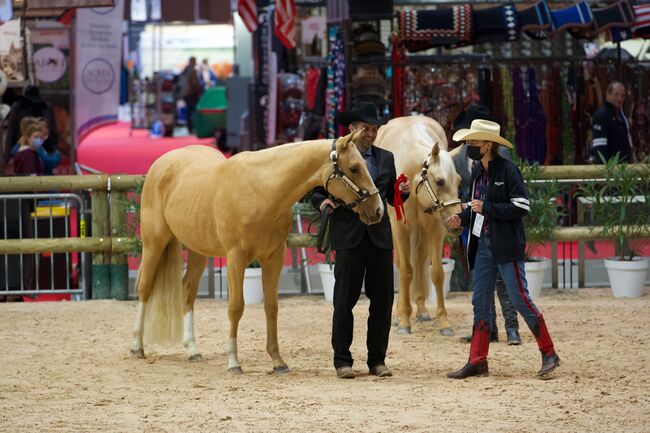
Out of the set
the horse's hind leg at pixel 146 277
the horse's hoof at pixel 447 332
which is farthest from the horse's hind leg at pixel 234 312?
the horse's hoof at pixel 447 332

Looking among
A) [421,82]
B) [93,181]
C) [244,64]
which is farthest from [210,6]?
[93,181]

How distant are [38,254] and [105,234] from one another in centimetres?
76

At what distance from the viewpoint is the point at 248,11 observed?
696 inches

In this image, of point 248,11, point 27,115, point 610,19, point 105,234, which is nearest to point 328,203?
point 105,234

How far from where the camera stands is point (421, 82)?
13.8m

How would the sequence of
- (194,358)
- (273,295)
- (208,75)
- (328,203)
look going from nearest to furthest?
(328,203), (273,295), (194,358), (208,75)

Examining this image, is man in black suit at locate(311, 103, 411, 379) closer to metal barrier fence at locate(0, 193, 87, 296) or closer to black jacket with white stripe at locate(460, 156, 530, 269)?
black jacket with white stripe at locate(460, 156, 530, 269)

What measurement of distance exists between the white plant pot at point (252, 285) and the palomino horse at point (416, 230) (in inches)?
67.6

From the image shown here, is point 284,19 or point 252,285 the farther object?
point 284,19

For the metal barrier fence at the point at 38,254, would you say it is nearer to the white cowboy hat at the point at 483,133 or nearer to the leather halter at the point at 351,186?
the leather halter at the point at 351,186

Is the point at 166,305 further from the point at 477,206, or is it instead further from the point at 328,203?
the point at 477,206

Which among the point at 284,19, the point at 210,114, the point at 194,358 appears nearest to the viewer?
the point at 194,358

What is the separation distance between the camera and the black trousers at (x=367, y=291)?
8.02 metres

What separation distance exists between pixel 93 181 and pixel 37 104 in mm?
3076
